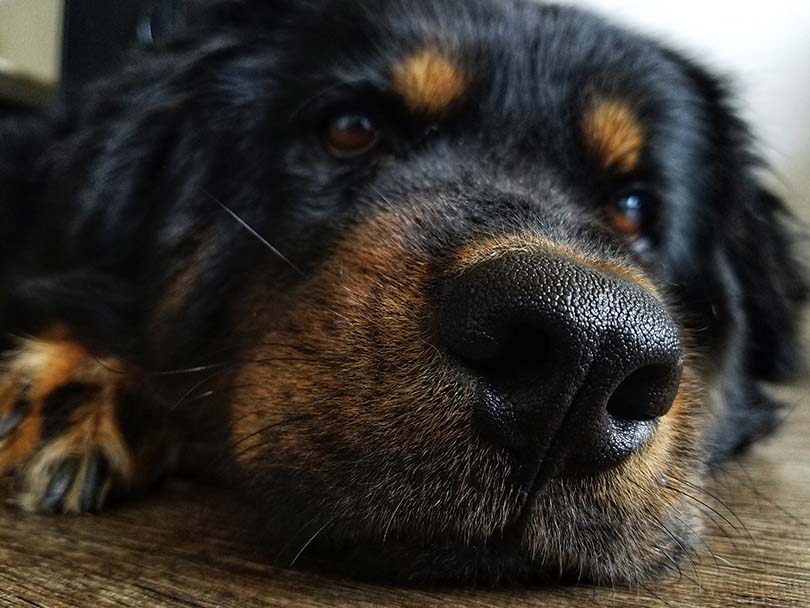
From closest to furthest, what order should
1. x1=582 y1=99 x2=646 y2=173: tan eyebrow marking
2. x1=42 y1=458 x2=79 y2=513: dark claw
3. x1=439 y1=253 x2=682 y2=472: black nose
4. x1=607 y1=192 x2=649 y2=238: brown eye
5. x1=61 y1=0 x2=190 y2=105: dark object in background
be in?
1. x1=439 y1=253 x2=682 y2=472: black nose
2. x1=42 y1=458 x2=79 y2=513: dark claw
3. x1=582 y1=99 x2=646 y2=173: tan eyebrow marking
4. x1=607 y1=192 x2=649 y2=238: brown eye
5. x1=61 y1=0 x2=190 y2=105: dark object in background

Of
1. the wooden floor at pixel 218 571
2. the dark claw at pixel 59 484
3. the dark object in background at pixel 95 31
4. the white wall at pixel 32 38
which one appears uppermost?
the white wall at pixel 32 38

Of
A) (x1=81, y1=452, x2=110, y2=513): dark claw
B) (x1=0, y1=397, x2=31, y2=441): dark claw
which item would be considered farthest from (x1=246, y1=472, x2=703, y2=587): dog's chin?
(x1=0, y1=397, x2=31, y2=441): dark claw

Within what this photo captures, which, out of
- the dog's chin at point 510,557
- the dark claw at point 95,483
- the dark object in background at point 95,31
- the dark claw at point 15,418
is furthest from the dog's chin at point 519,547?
the dark object in background at point 95,31

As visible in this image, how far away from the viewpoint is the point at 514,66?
4.95 feet

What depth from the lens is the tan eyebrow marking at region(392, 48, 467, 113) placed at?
145cm

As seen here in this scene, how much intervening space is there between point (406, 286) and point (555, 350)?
23cm

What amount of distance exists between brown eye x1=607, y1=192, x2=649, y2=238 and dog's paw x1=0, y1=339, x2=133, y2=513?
3.24 ft

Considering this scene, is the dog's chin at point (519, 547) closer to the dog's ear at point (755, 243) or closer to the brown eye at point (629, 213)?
the brown eye at point (629, 213)

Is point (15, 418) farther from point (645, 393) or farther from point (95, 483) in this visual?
point (645, 393)

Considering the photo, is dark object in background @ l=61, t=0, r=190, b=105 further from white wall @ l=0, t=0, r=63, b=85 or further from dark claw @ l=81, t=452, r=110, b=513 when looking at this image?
dark claw @ l=81, t=452, r=110, b=513

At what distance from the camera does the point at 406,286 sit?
100cm

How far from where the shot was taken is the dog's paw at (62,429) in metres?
1.26

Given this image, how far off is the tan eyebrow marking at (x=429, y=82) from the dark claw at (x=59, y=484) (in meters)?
0.83

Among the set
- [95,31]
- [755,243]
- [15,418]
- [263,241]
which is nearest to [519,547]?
[263,241]
